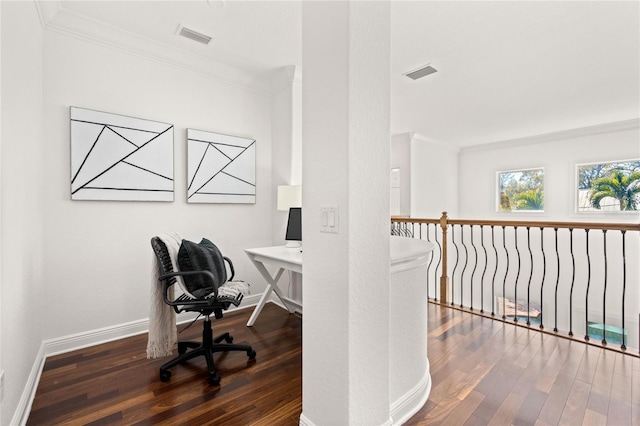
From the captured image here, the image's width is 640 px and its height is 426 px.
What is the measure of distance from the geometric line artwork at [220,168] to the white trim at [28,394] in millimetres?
1564

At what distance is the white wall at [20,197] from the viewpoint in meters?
1.44

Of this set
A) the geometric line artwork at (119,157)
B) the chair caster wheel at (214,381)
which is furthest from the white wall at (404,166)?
the chair caster wheel at (214,381)

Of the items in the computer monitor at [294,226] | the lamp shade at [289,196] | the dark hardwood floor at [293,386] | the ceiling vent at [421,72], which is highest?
the ceiling vent at [421,72]

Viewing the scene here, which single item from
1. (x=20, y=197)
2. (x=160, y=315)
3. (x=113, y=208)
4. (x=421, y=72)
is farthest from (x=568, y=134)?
(x=20, y=197)

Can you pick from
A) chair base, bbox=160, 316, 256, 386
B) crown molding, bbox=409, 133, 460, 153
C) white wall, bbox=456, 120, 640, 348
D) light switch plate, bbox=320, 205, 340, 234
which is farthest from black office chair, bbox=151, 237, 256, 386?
white wall, bbox=456, 120, 640, 348

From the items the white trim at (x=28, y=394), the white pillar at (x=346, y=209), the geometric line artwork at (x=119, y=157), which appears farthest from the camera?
the geometric line artwork at (x=119, y=157)

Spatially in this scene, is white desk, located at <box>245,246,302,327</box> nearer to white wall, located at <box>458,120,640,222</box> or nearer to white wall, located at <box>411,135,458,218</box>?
white wall, located at <box>411,135,458,218</box>

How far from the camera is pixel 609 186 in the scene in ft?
17.5

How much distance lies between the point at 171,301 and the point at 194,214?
110 centimetres

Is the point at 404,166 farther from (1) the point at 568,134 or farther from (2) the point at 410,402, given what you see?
(2) the point at 410,402

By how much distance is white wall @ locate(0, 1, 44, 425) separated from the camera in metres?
1.44

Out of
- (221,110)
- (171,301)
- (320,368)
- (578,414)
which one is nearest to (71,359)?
(171,301)

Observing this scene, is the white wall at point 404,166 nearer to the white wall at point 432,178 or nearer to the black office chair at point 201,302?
the white wall at point 432,178

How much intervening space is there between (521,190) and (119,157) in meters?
6.90
